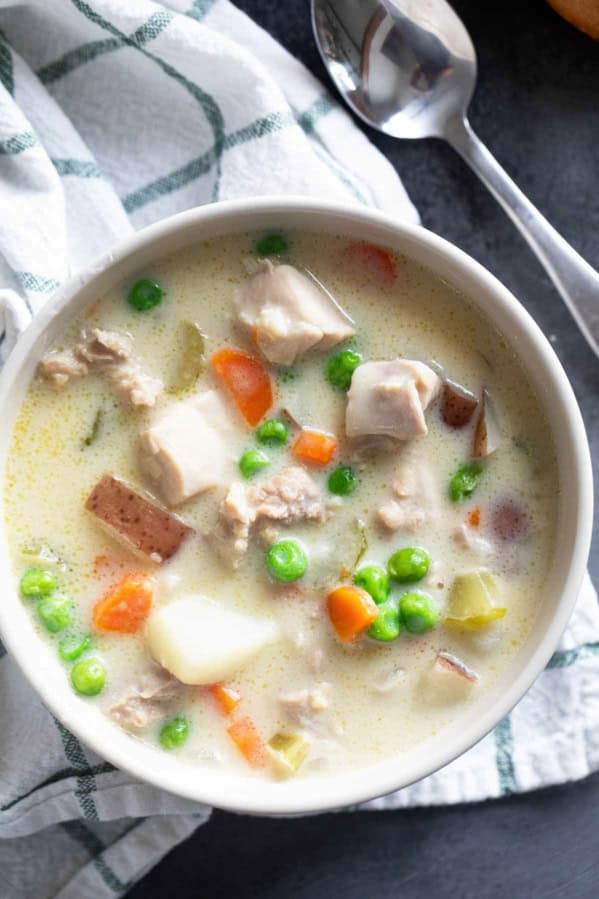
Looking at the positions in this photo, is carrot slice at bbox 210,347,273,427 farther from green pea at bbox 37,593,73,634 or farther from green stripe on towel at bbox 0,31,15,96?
green stripe on towel at bbox 0,31,15,96

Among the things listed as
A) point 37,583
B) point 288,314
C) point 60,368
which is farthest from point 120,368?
point 37,583

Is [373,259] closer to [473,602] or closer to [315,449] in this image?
[315,449]

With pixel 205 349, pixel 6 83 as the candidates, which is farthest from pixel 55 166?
pixel 205 349

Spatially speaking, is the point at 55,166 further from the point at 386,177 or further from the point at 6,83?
the point at 386,177

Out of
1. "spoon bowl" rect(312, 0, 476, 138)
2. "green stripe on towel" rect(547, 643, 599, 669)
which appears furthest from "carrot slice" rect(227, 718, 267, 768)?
"spoon bowl" rect(312, 0, 476, 138)

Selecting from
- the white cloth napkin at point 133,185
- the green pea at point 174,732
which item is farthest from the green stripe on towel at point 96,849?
the green pea at point 174,732

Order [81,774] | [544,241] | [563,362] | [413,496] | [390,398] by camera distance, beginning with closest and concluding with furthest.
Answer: [390,398], [413,496], [81,774], [544,241], [563,362]
